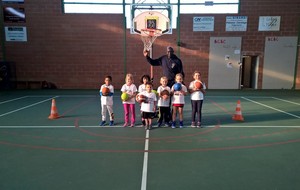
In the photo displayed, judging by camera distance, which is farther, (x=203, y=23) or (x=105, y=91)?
(x=203, y=23)

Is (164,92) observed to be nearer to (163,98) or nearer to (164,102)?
(163,98)

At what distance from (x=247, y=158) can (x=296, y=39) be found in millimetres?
13432

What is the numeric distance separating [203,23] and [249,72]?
4740 mm

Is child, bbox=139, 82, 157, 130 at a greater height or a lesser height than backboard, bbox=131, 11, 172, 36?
lesser

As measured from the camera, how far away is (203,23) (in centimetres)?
1398

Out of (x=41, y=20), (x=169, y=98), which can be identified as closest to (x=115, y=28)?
(x=41, y=20)

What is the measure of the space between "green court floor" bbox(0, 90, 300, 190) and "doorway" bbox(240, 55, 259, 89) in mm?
8597

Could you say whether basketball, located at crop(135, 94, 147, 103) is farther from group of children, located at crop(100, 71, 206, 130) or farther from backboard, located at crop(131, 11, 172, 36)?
backboard, located at crop(131, 11, 172, 36)

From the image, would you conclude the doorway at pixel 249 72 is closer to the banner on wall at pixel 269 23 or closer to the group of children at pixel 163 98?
the banner on wall at pixel 269 23

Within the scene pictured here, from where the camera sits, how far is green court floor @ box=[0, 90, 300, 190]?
3.04 metres

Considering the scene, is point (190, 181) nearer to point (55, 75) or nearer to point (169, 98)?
point (169, 98)

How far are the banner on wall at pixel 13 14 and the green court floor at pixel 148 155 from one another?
9.65 m

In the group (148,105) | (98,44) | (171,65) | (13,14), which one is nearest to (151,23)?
(171,65)

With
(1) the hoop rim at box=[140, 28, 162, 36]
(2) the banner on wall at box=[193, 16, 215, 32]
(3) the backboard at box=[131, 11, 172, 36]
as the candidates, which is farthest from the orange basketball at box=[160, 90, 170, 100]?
(2) the banner on wall at box=[193, 16, 215, 32]
